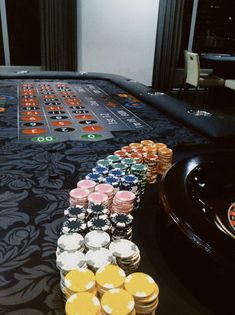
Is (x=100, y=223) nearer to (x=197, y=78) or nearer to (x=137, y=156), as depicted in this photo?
(x=137, y=156)

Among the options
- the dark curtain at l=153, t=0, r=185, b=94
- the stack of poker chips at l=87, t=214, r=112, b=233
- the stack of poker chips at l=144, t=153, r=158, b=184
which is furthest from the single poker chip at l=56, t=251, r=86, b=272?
the dark curtain at l=153, t=0, r=185, b=94

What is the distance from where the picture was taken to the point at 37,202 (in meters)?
1.10

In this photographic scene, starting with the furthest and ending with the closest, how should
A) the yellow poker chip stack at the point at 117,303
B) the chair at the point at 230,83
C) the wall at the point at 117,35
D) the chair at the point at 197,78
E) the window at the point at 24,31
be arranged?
the window at the point at 24,31 → the wall at the point at 117,35 → the chair at the point at 197,78 → the chair at the point at 230,83 → the yellow poker chip stack at the point at 117,303

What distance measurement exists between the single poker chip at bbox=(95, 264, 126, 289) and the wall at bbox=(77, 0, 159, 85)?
5.46 metres

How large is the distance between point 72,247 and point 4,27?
5.61 metres

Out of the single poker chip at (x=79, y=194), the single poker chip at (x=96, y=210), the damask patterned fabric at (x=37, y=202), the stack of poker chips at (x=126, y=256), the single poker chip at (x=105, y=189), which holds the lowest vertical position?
the damask patterned fabric at (x=37, y=202)

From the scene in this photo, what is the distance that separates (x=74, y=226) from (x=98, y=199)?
133 millimetres

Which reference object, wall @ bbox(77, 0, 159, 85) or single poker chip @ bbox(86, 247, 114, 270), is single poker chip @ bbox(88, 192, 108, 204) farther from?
wall @ bbox(77, 0, 159, 85)

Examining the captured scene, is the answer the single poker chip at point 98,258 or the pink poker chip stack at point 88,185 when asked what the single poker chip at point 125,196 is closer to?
the pink poker chip stack at point 88,185

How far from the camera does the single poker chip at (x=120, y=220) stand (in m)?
0.90

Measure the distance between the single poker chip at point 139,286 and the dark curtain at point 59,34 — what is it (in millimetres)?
5378

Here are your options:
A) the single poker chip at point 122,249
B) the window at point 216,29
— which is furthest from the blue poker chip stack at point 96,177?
the window at point 216,29

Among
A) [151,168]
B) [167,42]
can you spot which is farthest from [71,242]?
[167,42]

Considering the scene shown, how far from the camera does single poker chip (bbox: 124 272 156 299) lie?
67 centimetres
